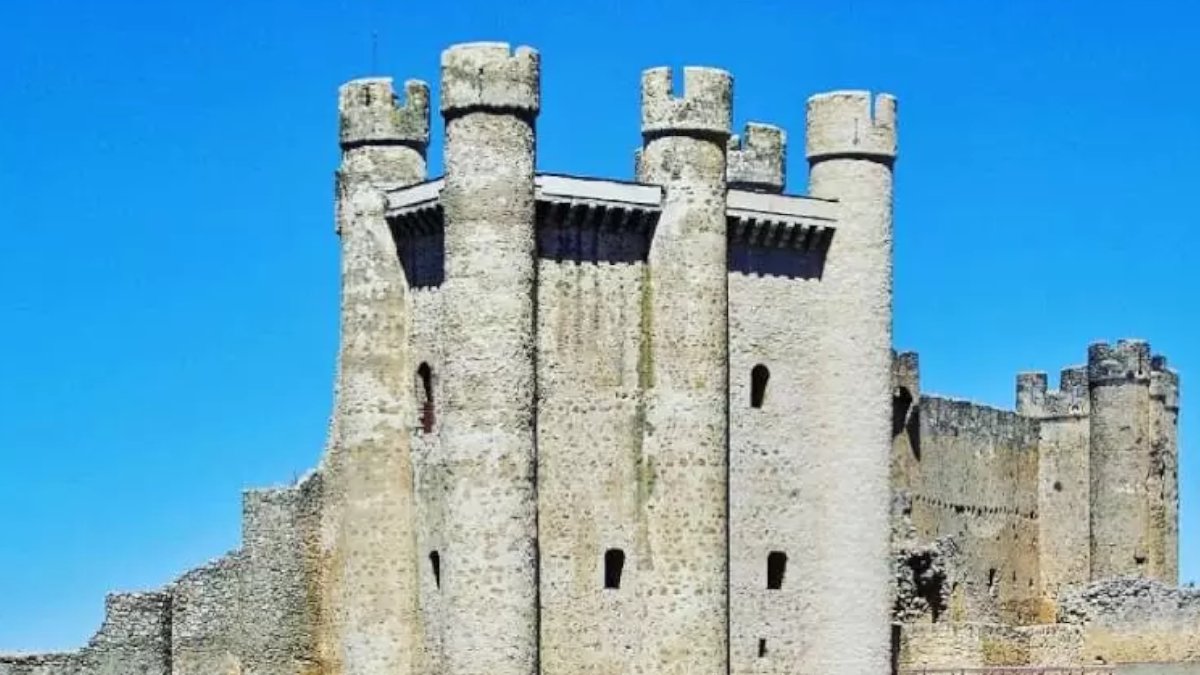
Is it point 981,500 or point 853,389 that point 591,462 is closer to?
point 853,389

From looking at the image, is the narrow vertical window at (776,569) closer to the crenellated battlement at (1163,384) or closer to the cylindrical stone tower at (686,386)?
the cylindrical stone tower at (686,386)

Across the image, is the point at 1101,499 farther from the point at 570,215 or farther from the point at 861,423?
the point at 570,215

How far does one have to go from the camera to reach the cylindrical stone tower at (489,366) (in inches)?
1848

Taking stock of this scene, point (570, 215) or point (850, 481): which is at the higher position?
point (570, 215)

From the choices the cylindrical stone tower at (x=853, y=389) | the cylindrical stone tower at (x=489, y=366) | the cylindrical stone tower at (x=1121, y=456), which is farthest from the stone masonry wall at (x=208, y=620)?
the cylindrical stone tower at (x=1121, y=456)

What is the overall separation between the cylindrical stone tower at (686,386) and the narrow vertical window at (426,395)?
3.33 m

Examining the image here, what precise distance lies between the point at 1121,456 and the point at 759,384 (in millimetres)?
18520

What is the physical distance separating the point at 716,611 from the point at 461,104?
8429mm

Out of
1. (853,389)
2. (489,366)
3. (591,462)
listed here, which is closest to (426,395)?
(489,366)

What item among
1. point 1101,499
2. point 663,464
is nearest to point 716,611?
point 663,464

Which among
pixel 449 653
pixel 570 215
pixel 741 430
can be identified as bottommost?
pixel 449 653

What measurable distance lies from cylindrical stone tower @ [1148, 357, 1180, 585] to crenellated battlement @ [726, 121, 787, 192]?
16.0 meters

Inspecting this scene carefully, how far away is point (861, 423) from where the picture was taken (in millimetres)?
50719

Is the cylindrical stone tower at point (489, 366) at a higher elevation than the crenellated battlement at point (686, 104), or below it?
below
